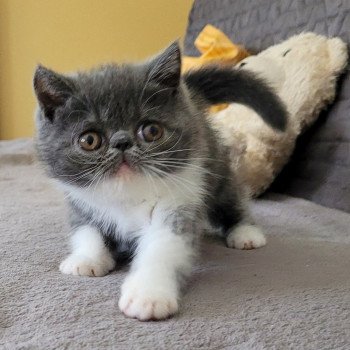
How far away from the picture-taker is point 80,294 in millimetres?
818

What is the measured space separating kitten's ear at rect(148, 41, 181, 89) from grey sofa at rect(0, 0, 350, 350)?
35 centimetres

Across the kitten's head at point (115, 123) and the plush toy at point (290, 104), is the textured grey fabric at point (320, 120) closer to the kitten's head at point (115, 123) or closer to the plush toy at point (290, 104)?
the plush toy at point (290, 104)

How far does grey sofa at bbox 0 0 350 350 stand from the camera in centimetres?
69

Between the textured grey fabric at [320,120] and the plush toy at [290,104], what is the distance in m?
0.05

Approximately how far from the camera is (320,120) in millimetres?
1572

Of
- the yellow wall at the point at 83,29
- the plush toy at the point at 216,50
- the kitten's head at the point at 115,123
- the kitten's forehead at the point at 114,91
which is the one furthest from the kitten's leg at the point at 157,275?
the yellow wall at the point at 83,29

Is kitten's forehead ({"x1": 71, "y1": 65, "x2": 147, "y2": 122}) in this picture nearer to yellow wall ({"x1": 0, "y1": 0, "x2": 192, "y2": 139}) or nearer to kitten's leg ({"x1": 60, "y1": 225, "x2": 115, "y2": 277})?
kitten's leg ({"x1": 60, "y1": 225, "x2": 115, "y2": 277})

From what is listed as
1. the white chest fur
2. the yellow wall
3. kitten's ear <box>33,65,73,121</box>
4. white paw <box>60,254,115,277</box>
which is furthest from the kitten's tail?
the yellow wall

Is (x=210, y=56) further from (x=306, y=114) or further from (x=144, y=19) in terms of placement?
(x=144, y=19)

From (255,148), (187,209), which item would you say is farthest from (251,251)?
(255,148)

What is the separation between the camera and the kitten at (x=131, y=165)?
0.89m

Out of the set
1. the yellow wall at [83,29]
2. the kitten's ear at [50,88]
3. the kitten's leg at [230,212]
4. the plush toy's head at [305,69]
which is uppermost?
the kitten's ear at [50,88]

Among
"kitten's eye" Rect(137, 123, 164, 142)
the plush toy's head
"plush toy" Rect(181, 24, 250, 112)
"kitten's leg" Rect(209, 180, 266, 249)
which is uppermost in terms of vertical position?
"kitten's eye" Rect(137, 123, 164, 142)

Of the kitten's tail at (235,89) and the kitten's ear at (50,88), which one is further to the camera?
the kitten's tail at (235,89)
